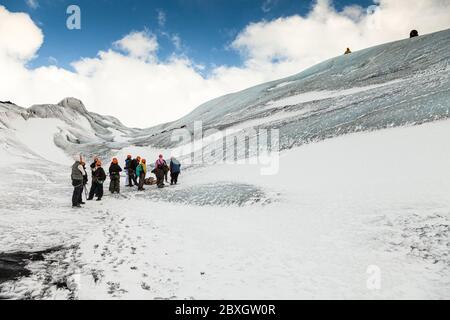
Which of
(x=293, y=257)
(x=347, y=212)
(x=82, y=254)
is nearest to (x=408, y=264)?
(x=293, y=257)

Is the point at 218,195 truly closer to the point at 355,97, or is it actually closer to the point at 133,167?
the point at 133,167

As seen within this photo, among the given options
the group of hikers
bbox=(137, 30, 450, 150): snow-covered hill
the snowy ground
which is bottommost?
the snowy ground

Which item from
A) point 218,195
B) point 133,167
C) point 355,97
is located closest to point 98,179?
point 133,167

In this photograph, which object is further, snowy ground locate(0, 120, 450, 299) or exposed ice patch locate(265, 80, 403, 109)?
exposed ice patch locate(265, 80, 403, 109)

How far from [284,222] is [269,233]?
1143 mm

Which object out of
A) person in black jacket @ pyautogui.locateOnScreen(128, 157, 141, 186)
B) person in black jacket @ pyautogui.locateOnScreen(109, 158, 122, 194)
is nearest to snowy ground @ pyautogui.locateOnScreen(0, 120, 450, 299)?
person in black jacket @ pyautogui.locateOnScreen(109, 158, 122, 194)

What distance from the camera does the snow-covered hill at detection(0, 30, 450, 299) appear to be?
679 cm

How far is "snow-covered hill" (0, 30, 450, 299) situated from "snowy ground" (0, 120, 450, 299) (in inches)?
1.7

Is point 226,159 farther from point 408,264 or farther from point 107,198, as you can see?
point 408,264

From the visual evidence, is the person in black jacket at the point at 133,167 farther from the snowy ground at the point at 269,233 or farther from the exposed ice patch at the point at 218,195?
the snowy ground at the point at 269,233

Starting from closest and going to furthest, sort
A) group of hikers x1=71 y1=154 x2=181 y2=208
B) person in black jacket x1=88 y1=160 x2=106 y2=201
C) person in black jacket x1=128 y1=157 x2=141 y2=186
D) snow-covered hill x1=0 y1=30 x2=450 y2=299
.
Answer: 1. snow-covered hill x1=0 y1=30 x2=450 y2=299
2. group of hikers x1=71 y1=154 x2=181 y2=208
3. person in black jacket x1=88 y1=160 x2=106 y2=201
4. person in black jacket x1=128 y1=157 x2=141 y2=186

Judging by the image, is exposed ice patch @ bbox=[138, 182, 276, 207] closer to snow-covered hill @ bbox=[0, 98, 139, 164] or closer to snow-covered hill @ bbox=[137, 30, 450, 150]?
snow-covered hill @ bbox=[137, 30, 450, 150]

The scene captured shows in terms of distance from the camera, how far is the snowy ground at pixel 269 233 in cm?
667

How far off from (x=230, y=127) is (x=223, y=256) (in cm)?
2636
